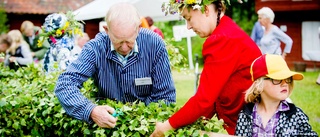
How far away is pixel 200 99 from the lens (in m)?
3.63

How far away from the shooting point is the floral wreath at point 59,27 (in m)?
8.03

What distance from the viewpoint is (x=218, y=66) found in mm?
3625

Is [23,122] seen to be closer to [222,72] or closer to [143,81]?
[143,81]

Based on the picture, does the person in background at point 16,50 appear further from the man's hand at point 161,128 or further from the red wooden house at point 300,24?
the red wooden house at point 300,24

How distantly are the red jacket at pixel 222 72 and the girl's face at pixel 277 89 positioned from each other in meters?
0.23

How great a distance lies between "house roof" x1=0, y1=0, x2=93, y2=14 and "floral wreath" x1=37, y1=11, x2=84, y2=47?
22927mm

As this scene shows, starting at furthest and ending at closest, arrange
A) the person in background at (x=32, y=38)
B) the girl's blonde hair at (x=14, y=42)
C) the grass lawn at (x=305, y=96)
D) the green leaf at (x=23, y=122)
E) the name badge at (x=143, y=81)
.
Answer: the person in background at (x=32, y=38)
the girl's blonde hair at (x=14, y=42)
the grass lawn at (x=305, y=96)
the green leaf at (x=23, y=122)
the name badge at (x=143, y=81)

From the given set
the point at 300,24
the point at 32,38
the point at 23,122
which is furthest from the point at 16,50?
the point at 300,24

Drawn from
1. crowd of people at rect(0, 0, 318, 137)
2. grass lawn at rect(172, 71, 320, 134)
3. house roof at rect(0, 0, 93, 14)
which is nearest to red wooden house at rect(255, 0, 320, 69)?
grass lawn at rect(172, 71, 320, 134)

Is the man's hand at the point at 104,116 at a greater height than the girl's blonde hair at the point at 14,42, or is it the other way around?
the man's hand at the point at 104,116

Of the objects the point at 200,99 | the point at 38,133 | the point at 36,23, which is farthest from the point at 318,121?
the point at 36,23

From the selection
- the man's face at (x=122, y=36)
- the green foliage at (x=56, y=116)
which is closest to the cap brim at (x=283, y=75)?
the green foliage at (x=56, y=116)

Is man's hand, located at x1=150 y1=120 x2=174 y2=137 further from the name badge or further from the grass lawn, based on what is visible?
the grass lawn

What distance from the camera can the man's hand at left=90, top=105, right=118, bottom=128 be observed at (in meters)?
4.03
